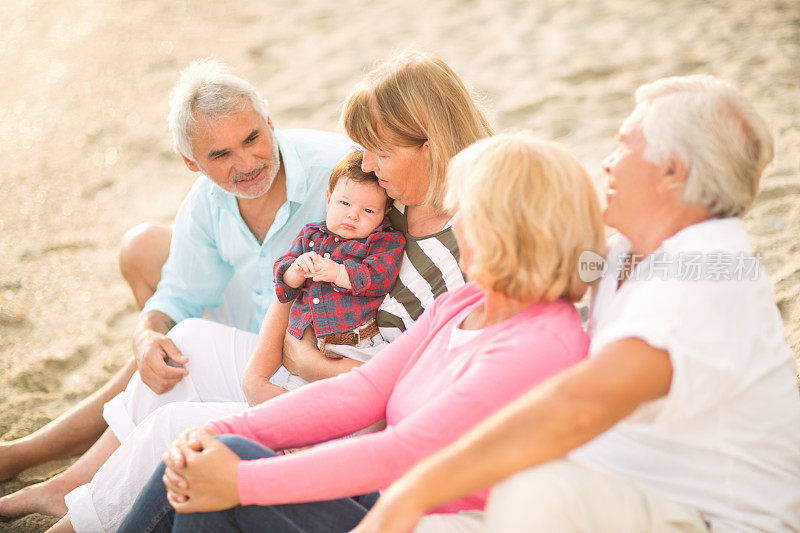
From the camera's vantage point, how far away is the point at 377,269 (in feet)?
7.36

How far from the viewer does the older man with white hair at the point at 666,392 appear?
131 centimetres

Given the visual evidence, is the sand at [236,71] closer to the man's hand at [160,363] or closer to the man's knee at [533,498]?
the man's hand at [160,363]

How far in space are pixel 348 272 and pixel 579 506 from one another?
3.80 feet

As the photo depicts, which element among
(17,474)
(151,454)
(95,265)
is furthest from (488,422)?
(95,265)

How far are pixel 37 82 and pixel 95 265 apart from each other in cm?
299

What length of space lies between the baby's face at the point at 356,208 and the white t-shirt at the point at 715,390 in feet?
3.25

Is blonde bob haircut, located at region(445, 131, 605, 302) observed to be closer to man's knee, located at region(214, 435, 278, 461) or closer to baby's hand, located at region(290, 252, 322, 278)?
man's knee, located at region(214, 435, 278, 461)

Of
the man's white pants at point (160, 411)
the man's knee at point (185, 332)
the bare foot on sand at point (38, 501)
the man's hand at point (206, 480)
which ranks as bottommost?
the bare foot on sand at point (38, 501)

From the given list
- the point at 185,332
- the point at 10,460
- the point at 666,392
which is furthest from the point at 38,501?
the point at 666,392

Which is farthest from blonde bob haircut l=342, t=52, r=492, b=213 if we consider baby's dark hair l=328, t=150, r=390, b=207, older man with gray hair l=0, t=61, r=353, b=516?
older man with gray hair l=0, t=61, r=353, b=516

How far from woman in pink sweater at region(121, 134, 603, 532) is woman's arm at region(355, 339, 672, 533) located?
0.52ft

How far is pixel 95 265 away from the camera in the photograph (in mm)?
4199

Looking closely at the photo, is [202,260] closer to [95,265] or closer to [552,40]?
[95,265]

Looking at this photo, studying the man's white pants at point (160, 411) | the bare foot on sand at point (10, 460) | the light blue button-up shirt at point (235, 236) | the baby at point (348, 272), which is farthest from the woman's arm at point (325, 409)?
the bare foot on sand at point (10, 460)
